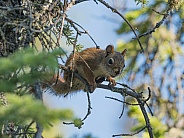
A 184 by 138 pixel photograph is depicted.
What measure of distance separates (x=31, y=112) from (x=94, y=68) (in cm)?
236

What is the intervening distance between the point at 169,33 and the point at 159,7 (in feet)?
0.83

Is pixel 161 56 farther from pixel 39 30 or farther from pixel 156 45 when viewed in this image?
pixel 39 30

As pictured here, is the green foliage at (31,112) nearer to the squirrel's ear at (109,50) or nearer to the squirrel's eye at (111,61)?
the squirrel's eye at (111,61)

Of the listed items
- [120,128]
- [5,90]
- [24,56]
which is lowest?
[120,128]

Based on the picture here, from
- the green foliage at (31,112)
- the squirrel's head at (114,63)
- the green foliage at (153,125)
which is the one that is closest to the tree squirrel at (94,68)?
the squirrel's head at (114,63)

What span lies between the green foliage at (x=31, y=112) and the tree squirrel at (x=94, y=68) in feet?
5.74

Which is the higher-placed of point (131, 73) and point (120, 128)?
point (131, 73)

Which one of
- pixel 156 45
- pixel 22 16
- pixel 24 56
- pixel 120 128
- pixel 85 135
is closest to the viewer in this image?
pixel 24 56

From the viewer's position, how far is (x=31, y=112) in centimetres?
169

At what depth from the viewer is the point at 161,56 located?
5.49 m

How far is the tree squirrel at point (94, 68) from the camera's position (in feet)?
12.0

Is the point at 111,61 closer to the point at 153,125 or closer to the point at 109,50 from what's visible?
the point at 109,50

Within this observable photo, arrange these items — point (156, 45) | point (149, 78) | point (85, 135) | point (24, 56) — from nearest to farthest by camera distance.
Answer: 1. point (24, 56)
2. point (85, 135)
3. point (149, 78)
4. point (156, 45)

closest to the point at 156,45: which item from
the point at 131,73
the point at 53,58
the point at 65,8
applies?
the point at 131,73
